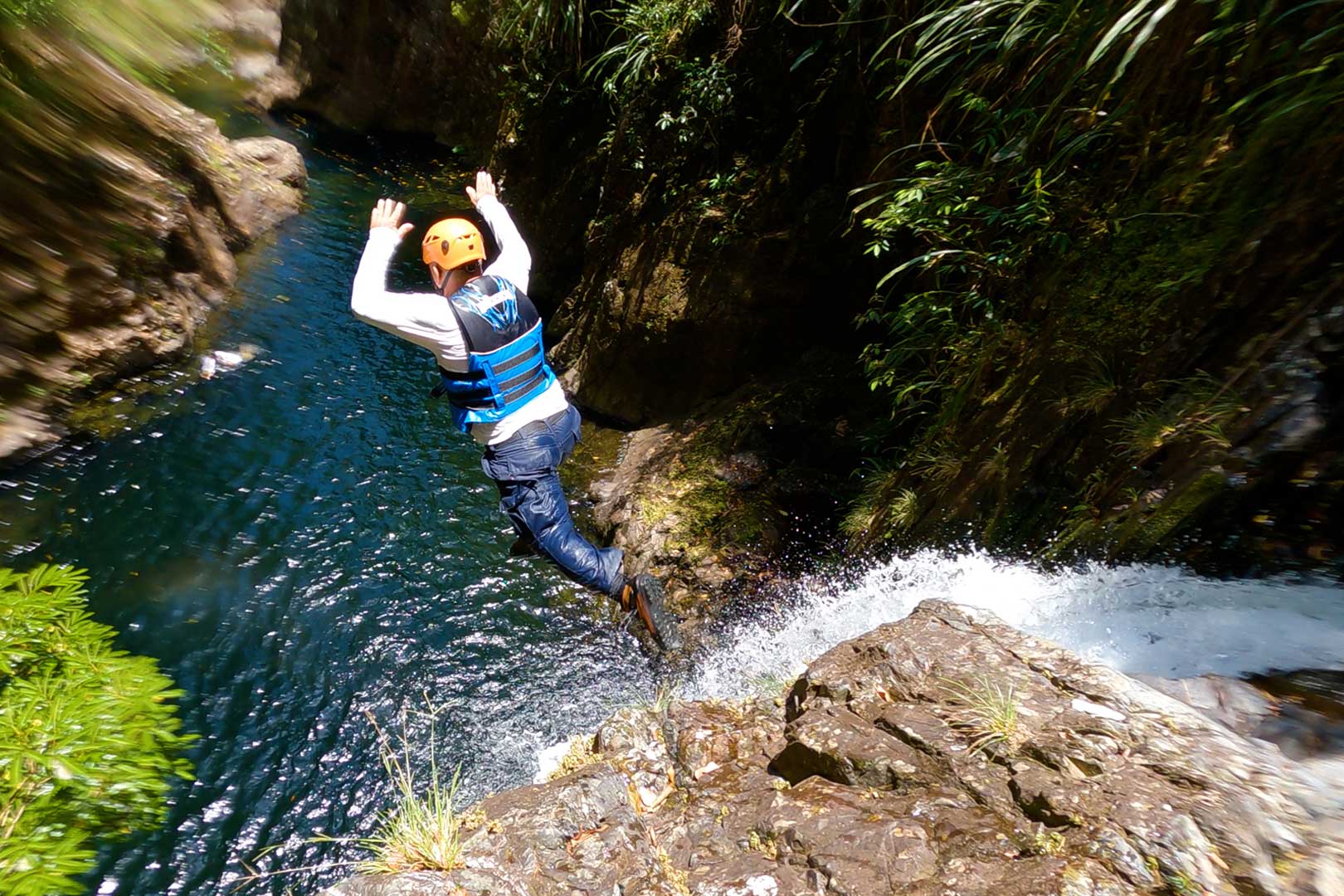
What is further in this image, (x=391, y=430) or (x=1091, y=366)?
(x=391, y=430)

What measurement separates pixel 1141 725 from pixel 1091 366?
5.75 ft

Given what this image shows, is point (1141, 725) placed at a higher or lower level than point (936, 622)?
higher

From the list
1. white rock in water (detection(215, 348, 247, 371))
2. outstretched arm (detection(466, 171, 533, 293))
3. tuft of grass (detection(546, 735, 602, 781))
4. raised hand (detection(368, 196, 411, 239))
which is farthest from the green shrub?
white rock in water (detection(215, 348, 247, 371))

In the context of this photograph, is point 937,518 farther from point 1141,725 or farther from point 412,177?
point 412,177

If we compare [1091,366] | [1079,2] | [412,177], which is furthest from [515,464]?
[412,177]

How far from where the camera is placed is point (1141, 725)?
95.4 inches

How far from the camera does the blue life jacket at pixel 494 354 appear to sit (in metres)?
3.73

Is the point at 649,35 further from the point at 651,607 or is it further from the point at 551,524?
the point at 651,607

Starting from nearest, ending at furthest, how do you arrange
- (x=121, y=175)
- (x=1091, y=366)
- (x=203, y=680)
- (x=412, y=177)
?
(x=121, y=175)
(x=1091, y=366)
(x=203, y=680)
(x=412, y=177)

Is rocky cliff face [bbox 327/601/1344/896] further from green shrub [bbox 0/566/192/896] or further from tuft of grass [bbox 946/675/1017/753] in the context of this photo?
green shrub [bbox 0/566/192/896]

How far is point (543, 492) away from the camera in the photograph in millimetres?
4164

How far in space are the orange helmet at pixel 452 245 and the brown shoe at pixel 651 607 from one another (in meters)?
2.33

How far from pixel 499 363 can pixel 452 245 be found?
715 millimetres

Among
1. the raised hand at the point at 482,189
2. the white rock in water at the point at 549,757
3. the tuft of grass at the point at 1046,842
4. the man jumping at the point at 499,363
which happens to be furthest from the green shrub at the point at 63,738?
the raised hand at the point at 482,189
